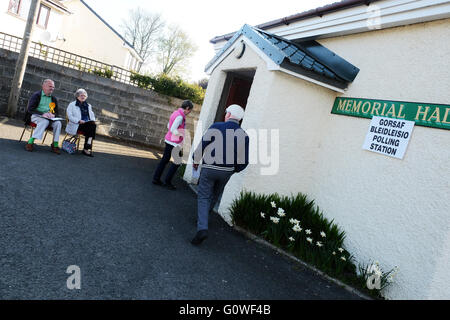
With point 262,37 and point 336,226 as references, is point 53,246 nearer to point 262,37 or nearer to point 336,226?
point 336,226

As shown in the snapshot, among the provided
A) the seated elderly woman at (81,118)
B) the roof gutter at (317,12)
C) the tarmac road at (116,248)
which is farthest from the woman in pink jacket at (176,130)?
the roof gutter at (317,12)

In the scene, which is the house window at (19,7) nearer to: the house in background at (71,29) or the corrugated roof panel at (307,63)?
the house in background at (71,29)

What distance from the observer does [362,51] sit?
4.86 metres

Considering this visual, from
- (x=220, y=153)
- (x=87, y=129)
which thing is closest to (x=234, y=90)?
(x=220, y=153)

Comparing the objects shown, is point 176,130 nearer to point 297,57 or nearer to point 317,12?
point 297,57

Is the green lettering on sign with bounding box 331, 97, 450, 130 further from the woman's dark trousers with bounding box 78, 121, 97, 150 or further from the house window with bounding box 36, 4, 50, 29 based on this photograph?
the house window with bounding box 36, 4, 50, 29

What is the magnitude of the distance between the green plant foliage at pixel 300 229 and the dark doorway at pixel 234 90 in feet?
8.90

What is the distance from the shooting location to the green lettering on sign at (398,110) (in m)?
3.55

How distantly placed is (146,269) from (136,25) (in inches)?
1583

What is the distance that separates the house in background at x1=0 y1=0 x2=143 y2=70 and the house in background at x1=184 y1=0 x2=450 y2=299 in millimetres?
18257

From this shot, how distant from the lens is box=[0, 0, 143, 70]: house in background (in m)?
17.8

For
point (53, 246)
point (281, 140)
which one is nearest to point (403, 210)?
point (281, 140)

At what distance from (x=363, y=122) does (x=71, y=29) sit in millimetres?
26498
